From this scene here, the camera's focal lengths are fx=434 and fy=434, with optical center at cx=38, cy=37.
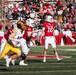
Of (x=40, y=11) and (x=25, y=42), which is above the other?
(x=25, y=42)

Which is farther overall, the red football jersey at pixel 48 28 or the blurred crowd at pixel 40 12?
the blurred crowd at pixel 40 12

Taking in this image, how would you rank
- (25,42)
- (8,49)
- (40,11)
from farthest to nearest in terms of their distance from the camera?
(40,11) < (25,42) < (8,49)

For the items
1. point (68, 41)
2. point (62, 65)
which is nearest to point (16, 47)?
point (62, 65)

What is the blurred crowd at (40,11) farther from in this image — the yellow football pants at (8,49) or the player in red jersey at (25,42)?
the yellow football pants at (8,49)

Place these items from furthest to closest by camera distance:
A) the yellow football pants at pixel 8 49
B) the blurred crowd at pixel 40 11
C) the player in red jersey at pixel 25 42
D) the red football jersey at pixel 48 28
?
the blurred crowd at pixel 40 11, the red football jersey at pixel 48 28, the player in red jersey at pixel 25 42, the yellow football pants at pixel 8 49

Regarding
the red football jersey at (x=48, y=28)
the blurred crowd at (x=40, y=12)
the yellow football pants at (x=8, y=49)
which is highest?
the red football jersey at (x=48, y=28)

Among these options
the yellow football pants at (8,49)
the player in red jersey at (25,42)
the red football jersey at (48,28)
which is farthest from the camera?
the red football jersey at (48,28)

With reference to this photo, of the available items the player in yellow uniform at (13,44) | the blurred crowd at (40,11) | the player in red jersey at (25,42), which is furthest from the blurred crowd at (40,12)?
the player in yellow uniform at (13,44)

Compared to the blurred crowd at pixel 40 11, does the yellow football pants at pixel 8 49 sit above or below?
above

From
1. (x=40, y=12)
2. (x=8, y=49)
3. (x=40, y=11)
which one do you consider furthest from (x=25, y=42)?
(x=40, y=11)

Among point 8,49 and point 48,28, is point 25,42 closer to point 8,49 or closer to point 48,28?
point 8,49

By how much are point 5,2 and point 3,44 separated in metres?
16.7

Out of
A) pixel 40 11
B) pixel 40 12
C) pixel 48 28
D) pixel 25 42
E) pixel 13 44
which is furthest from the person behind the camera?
pixel 40 11

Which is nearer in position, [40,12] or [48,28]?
[48,28]
